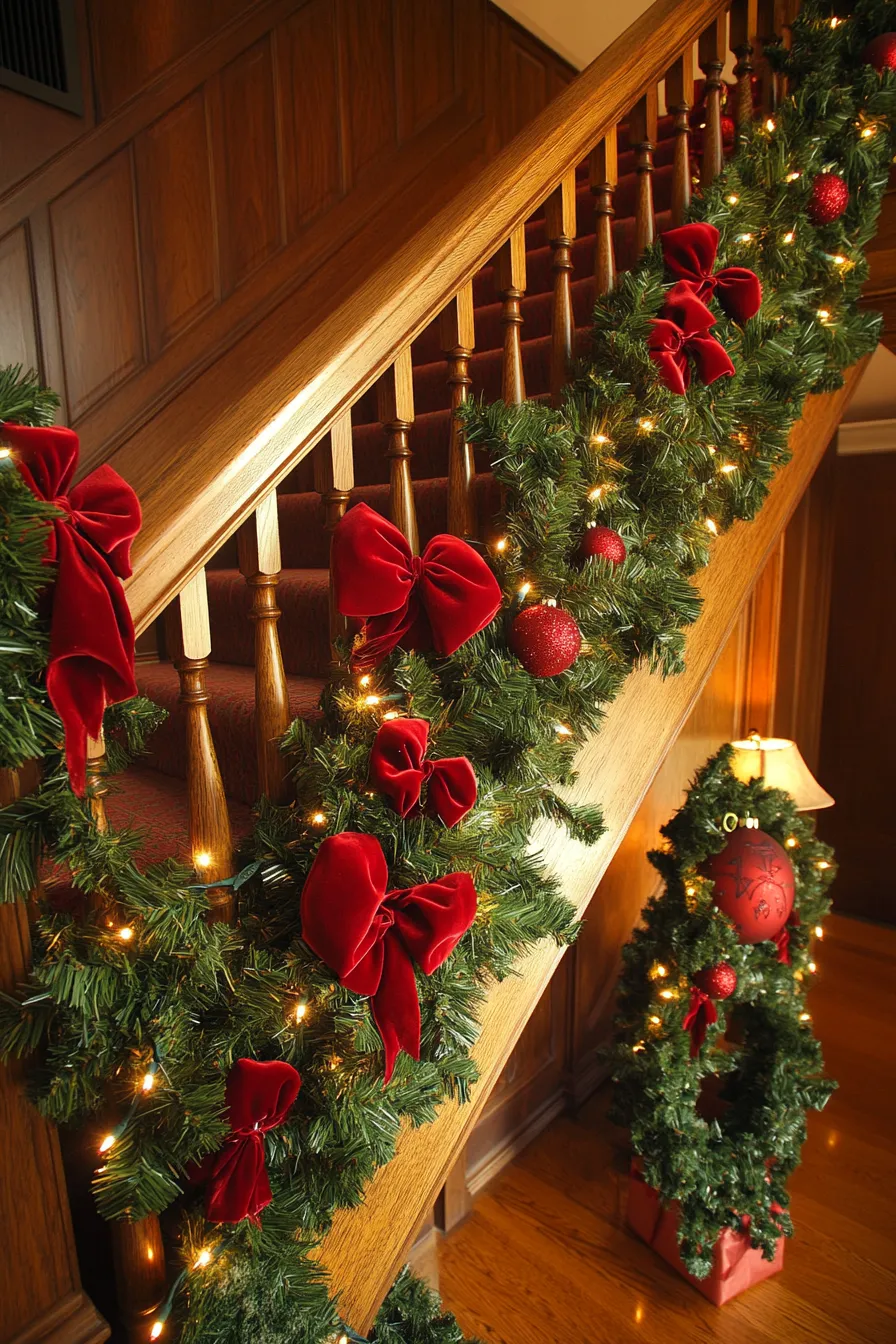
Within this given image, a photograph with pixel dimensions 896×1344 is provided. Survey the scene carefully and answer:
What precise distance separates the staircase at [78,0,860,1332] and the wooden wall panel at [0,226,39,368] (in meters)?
0.73

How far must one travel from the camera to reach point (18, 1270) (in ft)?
2.69

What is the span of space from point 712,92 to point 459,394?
90 centimetres

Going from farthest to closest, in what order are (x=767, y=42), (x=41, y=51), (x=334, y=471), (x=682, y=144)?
(x=41, y=51)
(x=767, y=42)
(x=682, y=144)
(x=334, y=471)

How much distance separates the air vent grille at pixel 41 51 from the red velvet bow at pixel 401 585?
175cm

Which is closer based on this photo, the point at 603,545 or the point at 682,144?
the point at 603,545

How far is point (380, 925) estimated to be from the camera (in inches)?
35.0

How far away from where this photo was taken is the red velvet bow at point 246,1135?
2.84ft

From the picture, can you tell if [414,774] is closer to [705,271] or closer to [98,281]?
[705,271]

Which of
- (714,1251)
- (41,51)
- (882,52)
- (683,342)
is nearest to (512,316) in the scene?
(683,342)

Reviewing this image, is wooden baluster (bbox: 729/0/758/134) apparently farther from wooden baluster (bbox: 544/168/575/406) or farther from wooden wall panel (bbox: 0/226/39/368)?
wooden wall panel (bbox: 0/226/39/368)

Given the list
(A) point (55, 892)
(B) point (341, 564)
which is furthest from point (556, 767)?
(A) point (55, 892)

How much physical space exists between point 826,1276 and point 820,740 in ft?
9.08

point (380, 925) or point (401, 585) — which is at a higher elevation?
point (401, 585)

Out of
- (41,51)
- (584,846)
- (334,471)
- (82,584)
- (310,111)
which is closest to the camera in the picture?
(82,584)
